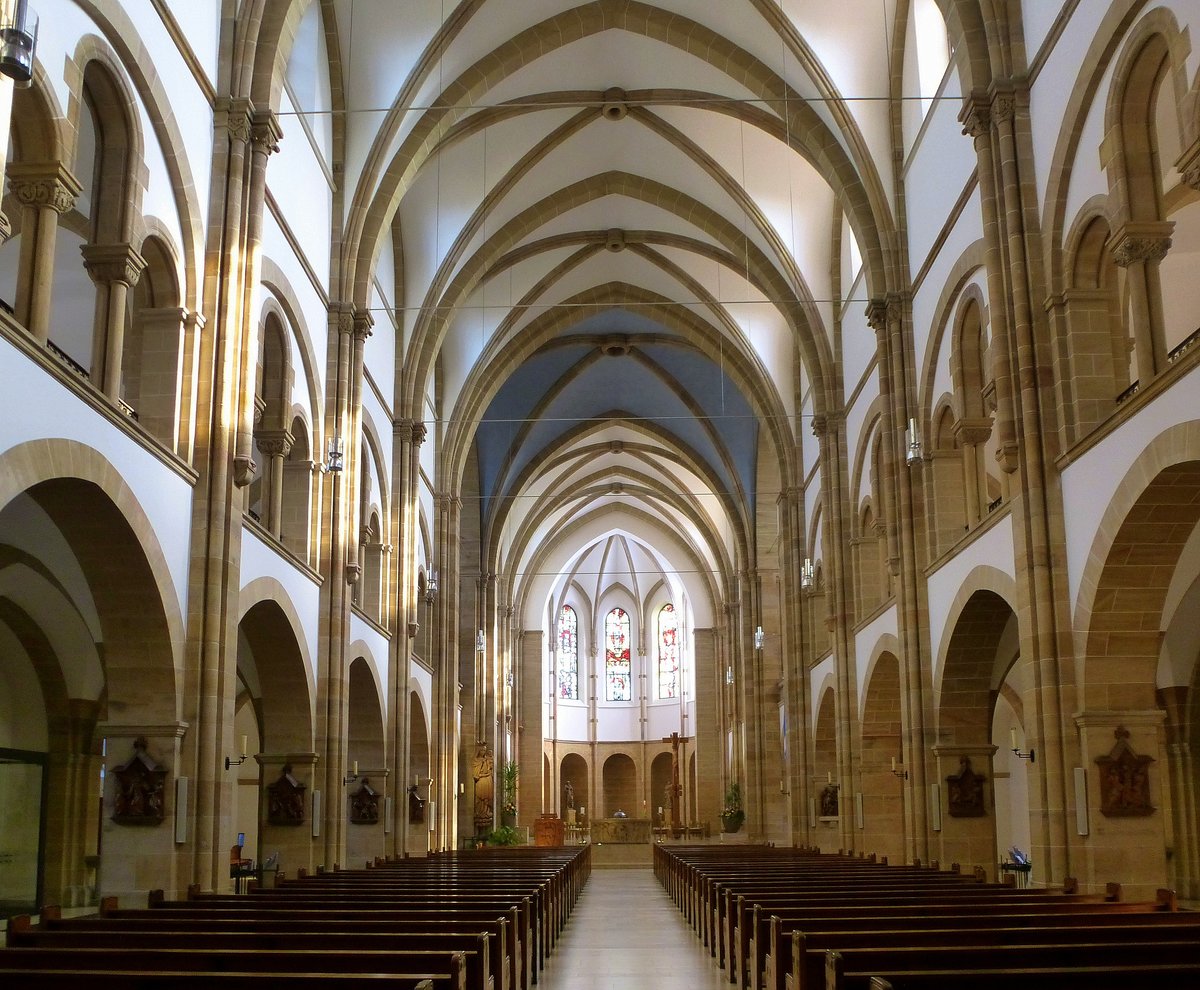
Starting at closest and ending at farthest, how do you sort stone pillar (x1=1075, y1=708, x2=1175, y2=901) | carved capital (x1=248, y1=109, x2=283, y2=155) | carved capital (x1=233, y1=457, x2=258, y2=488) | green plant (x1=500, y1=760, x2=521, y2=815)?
stone pillar (x1=1075, y1=708, x2=1175, y2=901) < carved capital (x1=233, y1=457, x2=258, y2=488) < carved capital (x1=248, y1=109, x2=283, y2=155) < green plant (x1=500, y1=760, x2=521, y2=815)

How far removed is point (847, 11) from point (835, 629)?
12037 millimetres

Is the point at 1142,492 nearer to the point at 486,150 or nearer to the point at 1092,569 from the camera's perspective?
the point at 1092,569

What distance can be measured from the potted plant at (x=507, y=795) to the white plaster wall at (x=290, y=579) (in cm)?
2635

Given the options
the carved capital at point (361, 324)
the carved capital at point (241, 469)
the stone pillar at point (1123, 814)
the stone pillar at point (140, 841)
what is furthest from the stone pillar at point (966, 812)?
the carved capital at point (361, 324)

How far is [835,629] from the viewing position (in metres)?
26.8

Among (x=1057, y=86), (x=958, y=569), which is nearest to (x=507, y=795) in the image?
(x=958, y=569)

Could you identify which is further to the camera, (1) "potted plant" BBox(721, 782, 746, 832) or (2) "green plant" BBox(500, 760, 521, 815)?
(2) "green plant" BBox(500, 760, 521, 815)

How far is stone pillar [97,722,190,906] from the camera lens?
13.9 m

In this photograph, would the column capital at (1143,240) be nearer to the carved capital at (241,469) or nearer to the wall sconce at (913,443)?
the wall sconce at (913,443)

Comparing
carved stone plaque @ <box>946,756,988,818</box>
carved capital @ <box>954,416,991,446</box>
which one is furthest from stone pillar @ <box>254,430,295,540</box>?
carved stone plaque @ <box>946,756,988,818</box>

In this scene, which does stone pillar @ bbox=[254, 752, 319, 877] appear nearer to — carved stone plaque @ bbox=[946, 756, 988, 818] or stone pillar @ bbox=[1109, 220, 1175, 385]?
carved stone plaque @ bbox=[946, 756, 988, 818]

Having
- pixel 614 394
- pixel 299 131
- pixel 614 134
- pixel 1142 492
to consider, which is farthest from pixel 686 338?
pixel 1142 492

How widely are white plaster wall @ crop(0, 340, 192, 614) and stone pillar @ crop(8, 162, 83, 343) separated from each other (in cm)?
49

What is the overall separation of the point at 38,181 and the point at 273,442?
24.6ft
